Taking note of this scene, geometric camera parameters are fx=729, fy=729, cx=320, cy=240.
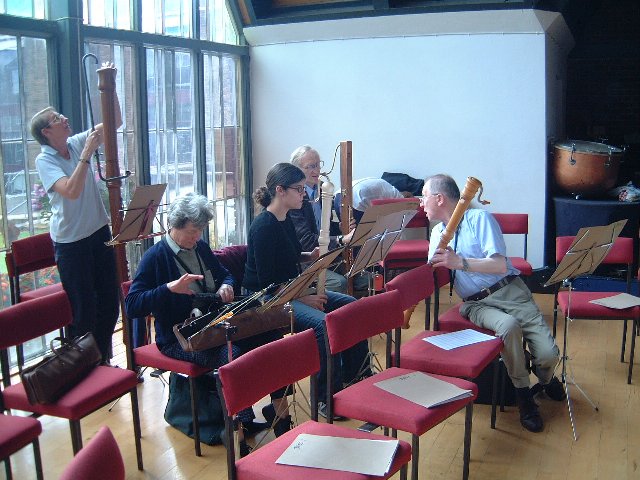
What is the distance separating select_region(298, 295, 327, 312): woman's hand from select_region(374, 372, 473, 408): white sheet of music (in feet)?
3.03

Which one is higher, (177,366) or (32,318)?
(32,318)

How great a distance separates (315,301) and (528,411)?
4.29 feet

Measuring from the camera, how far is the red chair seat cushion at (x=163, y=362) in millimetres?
3588

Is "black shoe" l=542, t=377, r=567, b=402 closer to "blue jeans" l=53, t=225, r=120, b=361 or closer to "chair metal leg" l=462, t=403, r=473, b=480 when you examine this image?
"chair metal leg" l=462, t=403, r=473, b=480

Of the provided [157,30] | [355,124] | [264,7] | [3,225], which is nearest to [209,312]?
[3,225]

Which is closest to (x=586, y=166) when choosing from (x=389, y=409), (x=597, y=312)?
(x=597, y=312)

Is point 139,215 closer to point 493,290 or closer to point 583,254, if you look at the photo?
point 493,290

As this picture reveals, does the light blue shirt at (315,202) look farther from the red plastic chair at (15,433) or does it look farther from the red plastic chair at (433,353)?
the red plastic chair at (15,433)

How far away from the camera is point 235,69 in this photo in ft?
23.5

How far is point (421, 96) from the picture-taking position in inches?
269

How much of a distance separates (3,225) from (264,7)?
3.56 meters

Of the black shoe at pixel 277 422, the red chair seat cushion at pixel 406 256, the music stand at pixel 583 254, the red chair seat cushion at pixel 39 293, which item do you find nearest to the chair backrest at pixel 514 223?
the red chair seat cushion at pixel 406 256

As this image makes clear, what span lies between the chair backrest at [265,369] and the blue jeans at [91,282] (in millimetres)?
1899

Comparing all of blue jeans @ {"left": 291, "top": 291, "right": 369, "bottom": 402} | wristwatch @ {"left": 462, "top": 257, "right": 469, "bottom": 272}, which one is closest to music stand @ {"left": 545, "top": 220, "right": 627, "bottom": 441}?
wristwatch @ {"left": 462, "top": 257, "right": 469, "bottom": 272}
